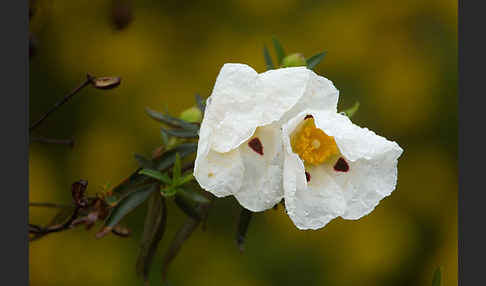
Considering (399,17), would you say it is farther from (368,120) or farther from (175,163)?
(175,163)

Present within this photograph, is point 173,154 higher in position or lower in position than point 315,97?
lower

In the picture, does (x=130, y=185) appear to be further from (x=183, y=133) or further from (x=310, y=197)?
(x=310, y=197)

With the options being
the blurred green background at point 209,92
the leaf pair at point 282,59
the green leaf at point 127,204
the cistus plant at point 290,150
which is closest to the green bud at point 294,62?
the leaf pair at point 282,59

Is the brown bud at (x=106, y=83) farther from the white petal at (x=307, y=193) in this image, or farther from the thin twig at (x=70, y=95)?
the white petal at (x=307, y=193)

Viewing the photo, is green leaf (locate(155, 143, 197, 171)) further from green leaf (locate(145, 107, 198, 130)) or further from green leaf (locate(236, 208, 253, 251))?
green leaf (locate(236, 208, 253, 251))

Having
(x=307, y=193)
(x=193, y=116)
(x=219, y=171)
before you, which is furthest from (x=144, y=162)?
(x=307, y=193)

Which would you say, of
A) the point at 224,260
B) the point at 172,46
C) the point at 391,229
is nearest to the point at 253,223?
the point at 224,260
